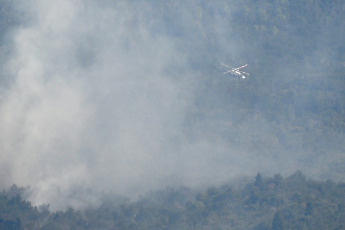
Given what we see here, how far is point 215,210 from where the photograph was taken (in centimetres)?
6494

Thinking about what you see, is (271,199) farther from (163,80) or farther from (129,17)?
(129,17)

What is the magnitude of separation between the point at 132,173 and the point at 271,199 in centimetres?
1401

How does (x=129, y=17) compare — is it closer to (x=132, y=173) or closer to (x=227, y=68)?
(x=227, y=68)

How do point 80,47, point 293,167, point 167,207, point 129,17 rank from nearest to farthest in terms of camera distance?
point 167,207 < point 293,167 < point 80,47 < point 129,17

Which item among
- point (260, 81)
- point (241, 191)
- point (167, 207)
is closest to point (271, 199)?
point (241, 191)

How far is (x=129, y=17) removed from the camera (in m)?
85.3

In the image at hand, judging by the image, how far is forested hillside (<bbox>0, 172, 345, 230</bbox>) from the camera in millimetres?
61594

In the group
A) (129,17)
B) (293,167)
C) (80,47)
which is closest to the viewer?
(293,167)

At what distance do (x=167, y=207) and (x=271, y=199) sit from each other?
10415mm

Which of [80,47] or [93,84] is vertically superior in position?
[80,47]

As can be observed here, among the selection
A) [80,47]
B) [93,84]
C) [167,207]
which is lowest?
[167,207]

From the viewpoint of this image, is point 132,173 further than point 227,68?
No

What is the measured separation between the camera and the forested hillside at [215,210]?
202 ft

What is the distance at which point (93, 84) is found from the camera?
7694cm
